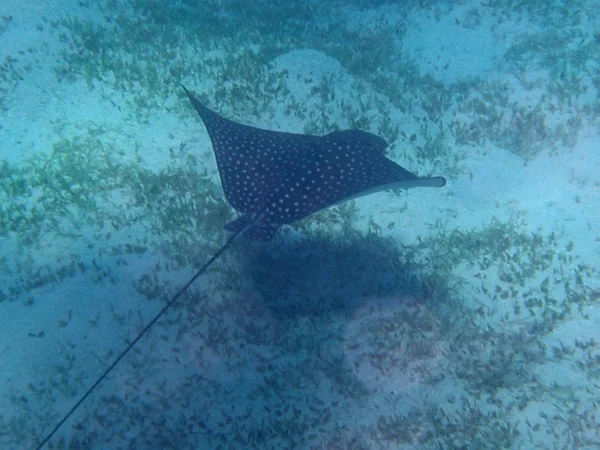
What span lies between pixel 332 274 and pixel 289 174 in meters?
1.44

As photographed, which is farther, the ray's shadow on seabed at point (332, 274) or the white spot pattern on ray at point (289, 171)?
the ray's shadow on seabed at point (332, 274)

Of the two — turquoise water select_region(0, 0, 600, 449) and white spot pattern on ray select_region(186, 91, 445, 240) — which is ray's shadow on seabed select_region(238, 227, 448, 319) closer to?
turquoise water select_region(0, 0, 600, 449)

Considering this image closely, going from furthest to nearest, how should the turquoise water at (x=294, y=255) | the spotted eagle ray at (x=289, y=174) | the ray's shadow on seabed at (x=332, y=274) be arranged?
the ray's shadow on seabed at (x=332, y=274) → the spotted eagle ray at (x=289, y=174) → the turquoise water at (x=294, y=255)

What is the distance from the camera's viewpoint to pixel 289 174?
446 cm

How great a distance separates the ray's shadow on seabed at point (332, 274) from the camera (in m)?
4.75

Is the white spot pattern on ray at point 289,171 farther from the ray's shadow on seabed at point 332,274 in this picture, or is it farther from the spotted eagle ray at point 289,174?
the ray's shadow on seabed at point 332,274

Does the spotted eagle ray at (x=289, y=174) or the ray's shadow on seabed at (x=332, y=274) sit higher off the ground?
the spotted eagle ray at (x=289, y=174)

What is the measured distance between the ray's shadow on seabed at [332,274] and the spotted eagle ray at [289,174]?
798mm

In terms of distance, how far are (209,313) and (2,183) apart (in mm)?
4048

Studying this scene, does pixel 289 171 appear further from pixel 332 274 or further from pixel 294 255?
pixel 332 274

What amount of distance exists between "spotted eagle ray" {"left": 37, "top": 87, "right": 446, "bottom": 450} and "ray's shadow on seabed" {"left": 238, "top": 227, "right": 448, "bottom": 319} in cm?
80

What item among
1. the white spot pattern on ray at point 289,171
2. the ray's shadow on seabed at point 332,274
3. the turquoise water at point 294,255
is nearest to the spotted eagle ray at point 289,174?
the white spot pattern on ray at point 289,171

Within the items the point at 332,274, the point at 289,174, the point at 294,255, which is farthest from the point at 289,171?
the point at 332,274

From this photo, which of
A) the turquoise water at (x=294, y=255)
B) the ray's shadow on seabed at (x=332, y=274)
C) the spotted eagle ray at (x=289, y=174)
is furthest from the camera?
the ray's shadow on seabed at (x=332, y=274)
